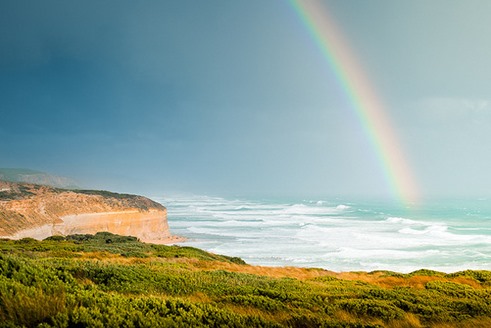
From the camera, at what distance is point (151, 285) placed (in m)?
8.75

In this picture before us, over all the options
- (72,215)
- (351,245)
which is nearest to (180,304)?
(351,245)

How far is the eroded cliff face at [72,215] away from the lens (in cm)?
5239

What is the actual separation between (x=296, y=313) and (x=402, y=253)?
48.9 metres

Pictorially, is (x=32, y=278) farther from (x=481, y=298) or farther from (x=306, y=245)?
(x=306, y=245)

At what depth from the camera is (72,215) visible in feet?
206

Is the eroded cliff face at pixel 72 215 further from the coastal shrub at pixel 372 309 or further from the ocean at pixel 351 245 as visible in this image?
the coastal shrub at pixel 372 309

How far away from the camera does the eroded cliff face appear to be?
2063 inches

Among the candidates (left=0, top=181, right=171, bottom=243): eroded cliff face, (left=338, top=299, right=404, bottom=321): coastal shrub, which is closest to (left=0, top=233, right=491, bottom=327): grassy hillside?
(left=338, top=299, right=404, bottom=321): coastal shrub

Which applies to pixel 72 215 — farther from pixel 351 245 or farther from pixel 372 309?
pixel 372 309

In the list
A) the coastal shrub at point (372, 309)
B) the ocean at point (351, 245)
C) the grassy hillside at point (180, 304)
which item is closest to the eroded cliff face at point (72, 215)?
the ocean at point (351, 245)

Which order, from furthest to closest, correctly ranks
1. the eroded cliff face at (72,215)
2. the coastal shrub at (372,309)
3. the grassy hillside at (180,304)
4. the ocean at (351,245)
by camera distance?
the eroded cliff face at (72,215) → the ocean at (351,245) → the coastal shrub at (372,309) → the grassy hillside at (180,304)

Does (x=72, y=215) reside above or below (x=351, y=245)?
above

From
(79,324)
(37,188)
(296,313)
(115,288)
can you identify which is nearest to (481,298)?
(296,313)

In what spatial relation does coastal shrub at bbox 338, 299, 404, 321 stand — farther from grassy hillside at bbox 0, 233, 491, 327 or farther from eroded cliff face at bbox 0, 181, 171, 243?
eroded cliff face at bbox 0, 181, 171, 243
